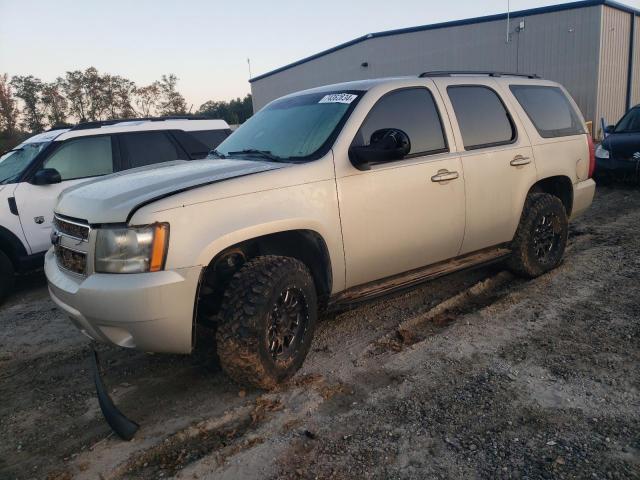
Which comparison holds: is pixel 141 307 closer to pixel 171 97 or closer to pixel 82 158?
pixel 82 158

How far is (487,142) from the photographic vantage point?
166 inches

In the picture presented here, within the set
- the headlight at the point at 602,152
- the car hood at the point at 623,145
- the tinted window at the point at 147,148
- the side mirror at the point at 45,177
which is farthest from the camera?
the headlight at the point at 602,152

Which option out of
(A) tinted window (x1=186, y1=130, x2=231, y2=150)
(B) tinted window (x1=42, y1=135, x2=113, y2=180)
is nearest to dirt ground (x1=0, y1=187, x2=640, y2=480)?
(B) tinted window (x1=42, y1=135, x2=113, y2=180)

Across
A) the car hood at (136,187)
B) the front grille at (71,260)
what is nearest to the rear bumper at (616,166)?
the car hood at (136,187)

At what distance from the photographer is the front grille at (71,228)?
2.87 meters

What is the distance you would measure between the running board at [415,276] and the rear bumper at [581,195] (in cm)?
114

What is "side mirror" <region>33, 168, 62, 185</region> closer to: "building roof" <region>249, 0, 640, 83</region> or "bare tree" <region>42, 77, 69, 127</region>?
"building roof" <region>249, 0, 640, 83</region>

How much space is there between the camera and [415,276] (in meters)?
3.84

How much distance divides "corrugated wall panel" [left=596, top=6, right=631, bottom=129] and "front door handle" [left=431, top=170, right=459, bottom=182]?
18334 mm

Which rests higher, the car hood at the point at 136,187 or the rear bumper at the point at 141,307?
the car hood at the point at 136,187

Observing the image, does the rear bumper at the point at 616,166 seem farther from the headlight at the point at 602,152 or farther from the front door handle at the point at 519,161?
the front door handle at the point at 519,161

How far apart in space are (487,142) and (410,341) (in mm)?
1843

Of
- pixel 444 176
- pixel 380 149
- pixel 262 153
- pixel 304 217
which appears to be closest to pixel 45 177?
pixel 262 153

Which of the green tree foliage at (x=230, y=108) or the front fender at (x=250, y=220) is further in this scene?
the green tree foliage at (x=230, y=108)
